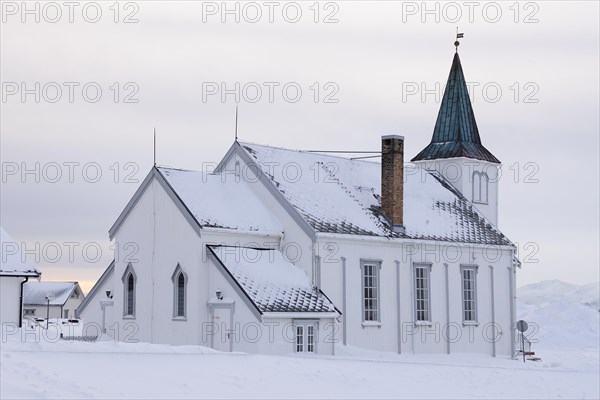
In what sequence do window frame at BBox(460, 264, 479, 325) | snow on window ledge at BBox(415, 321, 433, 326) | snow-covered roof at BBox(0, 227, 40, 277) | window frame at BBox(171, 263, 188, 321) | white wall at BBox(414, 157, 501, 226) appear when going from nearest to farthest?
window frame at BBox(171, 263, 188, 321), snow-covered roof at BBox(0, 227, 40, 277), snow on window ledge at BBox(415, 321, 433, 326), window frame at BBox(460, 264, 479, 325), white wall at BBox(414, 157, 501, 226)

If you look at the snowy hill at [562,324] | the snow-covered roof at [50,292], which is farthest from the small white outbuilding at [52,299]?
the snowy hill at [562,324]

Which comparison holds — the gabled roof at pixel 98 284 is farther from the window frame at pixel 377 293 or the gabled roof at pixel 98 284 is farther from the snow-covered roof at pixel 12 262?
the window frame at pixel 377 293

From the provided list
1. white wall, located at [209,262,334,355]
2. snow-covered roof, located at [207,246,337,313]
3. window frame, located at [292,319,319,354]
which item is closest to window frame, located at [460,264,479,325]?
snow-covered roof, located at [207,246,337,313]

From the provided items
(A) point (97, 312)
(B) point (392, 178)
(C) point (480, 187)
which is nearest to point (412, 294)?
(B) point (392, 178)

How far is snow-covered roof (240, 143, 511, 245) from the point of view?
139ft

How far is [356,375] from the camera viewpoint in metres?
28.8

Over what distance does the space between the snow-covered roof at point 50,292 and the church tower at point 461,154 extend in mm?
74652

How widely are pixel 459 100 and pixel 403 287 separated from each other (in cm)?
1410

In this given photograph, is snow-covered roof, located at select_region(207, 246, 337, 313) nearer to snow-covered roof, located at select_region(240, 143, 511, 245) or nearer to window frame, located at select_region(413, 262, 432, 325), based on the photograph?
snow-covered roof, located at select_region(240, 143, 511, 245)

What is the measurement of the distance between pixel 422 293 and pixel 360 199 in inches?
178

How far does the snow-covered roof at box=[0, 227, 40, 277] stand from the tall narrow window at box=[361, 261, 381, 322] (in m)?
12.1

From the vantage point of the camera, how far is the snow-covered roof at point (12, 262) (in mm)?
Answer: 40281

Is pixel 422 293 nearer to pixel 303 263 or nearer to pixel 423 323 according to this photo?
pixel 423 323

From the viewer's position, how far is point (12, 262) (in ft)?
133
